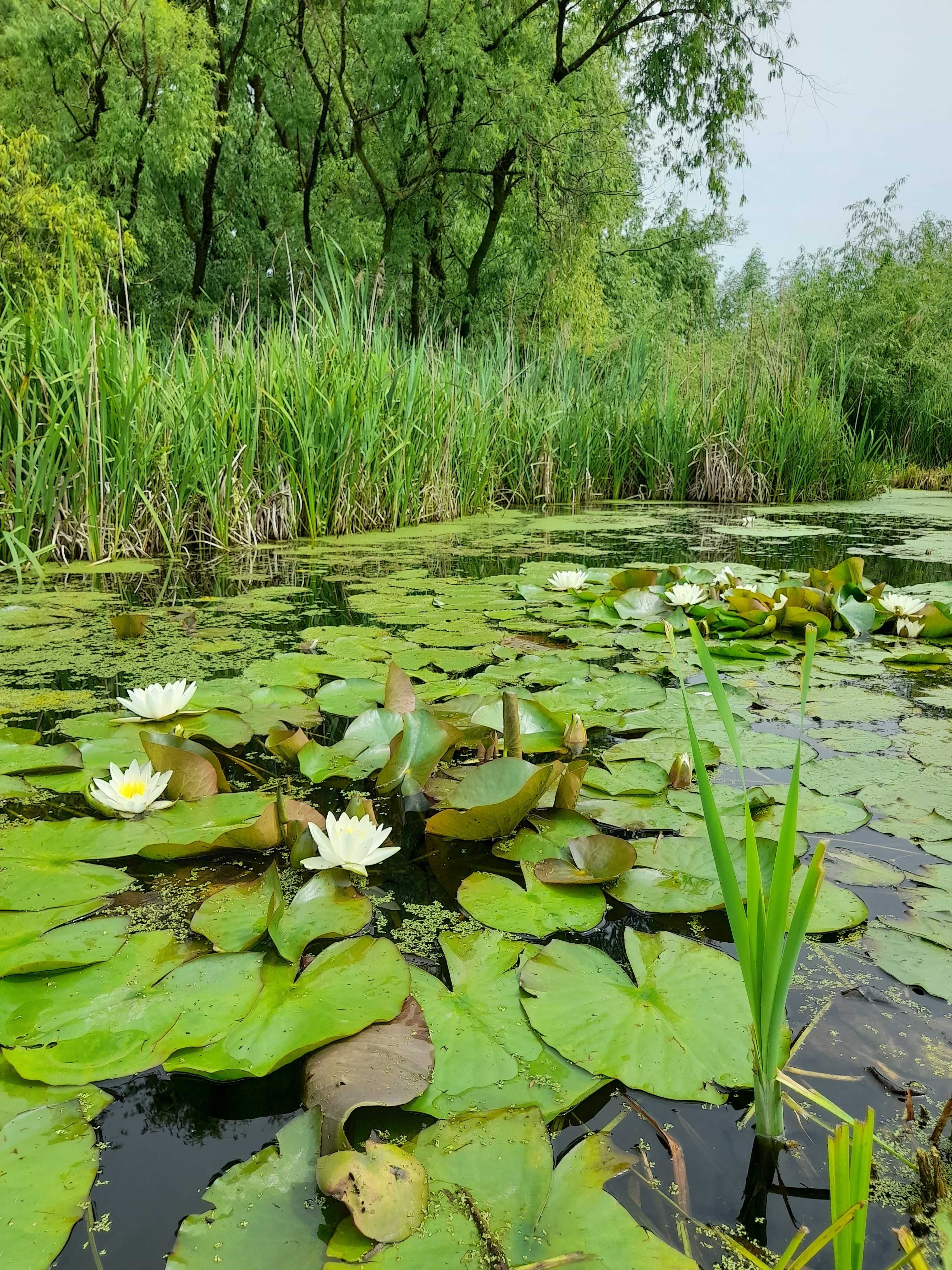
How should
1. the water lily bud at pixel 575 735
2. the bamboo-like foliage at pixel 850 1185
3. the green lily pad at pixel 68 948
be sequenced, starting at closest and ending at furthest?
the bamboo-like foliage at pixel 850 1185 → the green lily pad at pixel 68 948 → the water lily bud at pixel 575 735

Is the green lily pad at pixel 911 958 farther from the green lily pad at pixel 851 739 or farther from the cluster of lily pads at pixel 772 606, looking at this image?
the cluster of lily pads at pixel 772 606

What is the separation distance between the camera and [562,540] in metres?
4.22

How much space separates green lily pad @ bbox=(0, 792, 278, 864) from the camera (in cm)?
95

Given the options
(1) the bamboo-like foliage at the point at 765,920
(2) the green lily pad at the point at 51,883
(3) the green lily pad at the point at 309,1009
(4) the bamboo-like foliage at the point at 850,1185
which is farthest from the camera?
(2) the green lily pad at the point at 51,883

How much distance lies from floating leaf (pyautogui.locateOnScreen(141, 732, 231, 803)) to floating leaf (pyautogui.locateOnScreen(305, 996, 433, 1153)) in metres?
0.55

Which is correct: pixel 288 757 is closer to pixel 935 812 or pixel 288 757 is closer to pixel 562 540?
pixel 935 812

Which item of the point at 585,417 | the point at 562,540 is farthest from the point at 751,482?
the point at 562,540

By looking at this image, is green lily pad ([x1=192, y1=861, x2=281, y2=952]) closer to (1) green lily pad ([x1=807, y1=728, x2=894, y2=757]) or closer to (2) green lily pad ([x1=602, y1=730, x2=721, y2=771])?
(2) green lily pad ([x1=602, y1=730, x2=721, y2=771])

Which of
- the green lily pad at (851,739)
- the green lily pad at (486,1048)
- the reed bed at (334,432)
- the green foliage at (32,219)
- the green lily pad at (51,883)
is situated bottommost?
the green lily pad at (486,1048)

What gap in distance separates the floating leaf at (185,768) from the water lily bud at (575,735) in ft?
1.86

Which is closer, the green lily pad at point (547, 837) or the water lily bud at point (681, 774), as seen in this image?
the green lily pad at point (547, 837)

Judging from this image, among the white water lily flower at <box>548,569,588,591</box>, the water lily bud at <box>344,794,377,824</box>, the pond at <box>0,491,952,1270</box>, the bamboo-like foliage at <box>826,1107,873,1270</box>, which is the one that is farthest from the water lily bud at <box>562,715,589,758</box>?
the white water lily flower at <box>548,569,588,591</box>

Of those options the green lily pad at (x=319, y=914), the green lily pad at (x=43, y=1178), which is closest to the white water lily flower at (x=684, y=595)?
the green lily pad at (x=319, y=914)

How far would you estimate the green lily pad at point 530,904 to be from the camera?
0.86 meters
